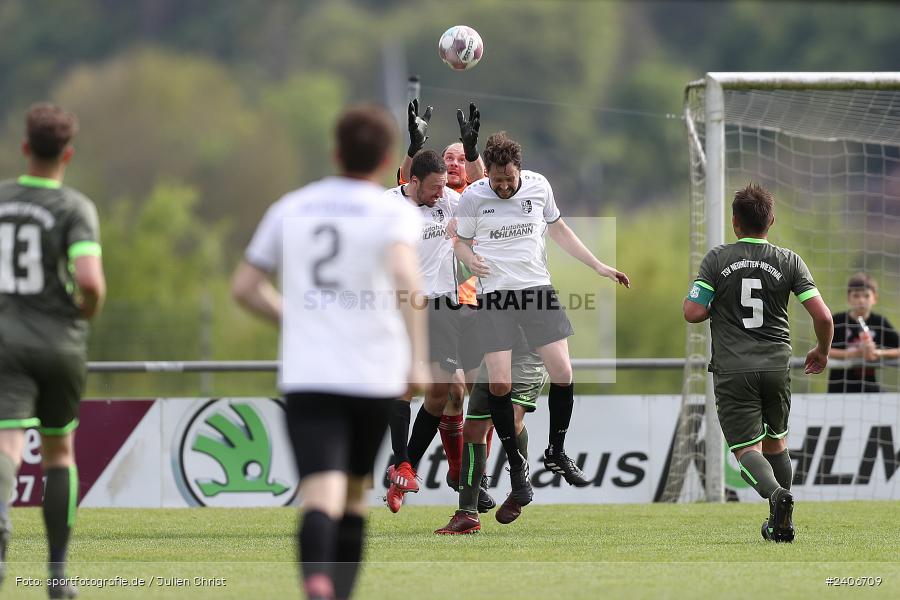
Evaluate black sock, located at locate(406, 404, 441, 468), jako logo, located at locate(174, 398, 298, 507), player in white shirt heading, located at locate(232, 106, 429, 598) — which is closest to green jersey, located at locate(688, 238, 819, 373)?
black sock, located at locate(406, 404, 441, 468)

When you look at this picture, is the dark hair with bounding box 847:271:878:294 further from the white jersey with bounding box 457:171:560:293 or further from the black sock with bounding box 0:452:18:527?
the black sock with bounding box 0:452:18:527

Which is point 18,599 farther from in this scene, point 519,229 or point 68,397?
point 519,229

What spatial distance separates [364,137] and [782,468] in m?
4.78

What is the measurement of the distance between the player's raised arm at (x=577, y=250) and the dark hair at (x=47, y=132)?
4112mm

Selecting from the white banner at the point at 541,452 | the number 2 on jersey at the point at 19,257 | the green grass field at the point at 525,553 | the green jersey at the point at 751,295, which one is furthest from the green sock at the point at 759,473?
the number 2 on jersey at the point at 19,257

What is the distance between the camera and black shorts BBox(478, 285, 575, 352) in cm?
975

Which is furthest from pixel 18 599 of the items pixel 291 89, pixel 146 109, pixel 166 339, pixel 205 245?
pixel 291 89

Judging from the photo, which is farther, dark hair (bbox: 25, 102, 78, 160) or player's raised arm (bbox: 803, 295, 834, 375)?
player's raised arm (bbox: 803, 295, 834, 375)

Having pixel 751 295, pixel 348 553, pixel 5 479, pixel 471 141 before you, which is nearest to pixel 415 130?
pixel 471 141

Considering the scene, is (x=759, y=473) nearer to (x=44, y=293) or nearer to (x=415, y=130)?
(x=415, y=130)

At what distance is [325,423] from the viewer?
5715 mm

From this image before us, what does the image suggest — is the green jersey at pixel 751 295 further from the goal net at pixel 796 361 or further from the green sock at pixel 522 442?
the goal net at pixel 796 361

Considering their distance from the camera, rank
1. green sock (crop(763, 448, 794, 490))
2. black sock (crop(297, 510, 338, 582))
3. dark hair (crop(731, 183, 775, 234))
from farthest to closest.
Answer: green sock (crop(763, 448, 794, 490))
dark hair (crop(731, 183, 775, 234))
black sock (crop(297, 510, 338, 582))

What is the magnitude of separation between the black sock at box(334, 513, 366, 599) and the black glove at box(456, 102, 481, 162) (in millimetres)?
4390
